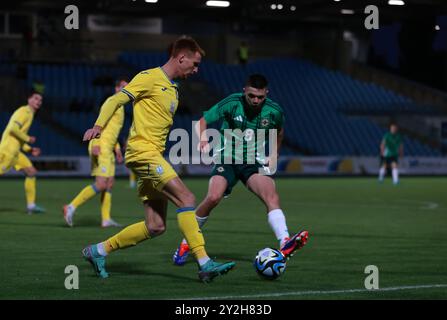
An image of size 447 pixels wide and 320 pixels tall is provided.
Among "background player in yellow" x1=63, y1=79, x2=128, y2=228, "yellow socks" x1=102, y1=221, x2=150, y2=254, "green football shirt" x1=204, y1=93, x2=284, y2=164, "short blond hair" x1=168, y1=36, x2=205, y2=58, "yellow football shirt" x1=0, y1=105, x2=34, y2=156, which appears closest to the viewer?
"short blond hair" x1=168, y1=36, x2=205, y2=58

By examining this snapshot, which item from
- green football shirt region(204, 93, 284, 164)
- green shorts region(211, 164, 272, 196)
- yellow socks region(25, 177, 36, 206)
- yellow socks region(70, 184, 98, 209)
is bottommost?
yellow socks region(25, 177, 36, 206)

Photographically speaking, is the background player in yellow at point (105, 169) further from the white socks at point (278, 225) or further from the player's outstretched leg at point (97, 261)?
the player's outstretched leg at point (97, 261)

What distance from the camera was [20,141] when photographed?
18609 millimetres

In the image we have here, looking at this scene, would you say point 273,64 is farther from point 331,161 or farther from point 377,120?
point 331,161

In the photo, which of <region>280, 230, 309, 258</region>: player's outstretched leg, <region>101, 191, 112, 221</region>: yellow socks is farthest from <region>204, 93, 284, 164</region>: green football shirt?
<region>101, 191, 112, 221</region>: yellow socks

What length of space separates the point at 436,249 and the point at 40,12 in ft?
119

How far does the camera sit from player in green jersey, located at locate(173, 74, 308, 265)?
36.0 ft

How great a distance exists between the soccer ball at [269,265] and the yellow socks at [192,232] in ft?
2.05

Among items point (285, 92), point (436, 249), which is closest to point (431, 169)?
point (285, 92)

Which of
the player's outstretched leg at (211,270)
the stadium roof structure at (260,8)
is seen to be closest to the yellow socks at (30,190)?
the player's outstretched leg at (211,270)

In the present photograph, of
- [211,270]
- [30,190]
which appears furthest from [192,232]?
[30,190]

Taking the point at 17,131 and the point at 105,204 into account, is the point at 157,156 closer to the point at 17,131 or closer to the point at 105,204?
the point at 105,204

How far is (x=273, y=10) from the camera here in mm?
48312

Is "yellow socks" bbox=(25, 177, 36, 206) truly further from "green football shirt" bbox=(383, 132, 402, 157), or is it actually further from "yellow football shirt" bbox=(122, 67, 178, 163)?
"green football shirt" bbox=(383, 132, 402, 157)
